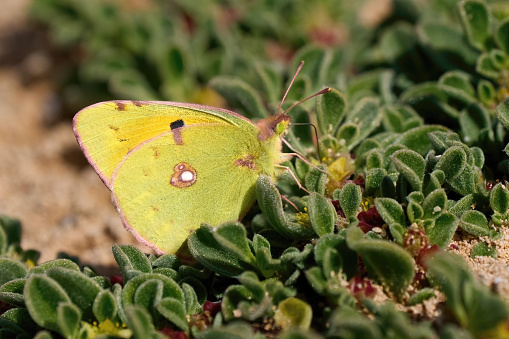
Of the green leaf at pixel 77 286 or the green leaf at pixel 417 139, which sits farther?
the green leaf at pixel 417 139

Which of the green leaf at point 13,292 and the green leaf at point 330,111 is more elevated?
the green leaf at point 330,111

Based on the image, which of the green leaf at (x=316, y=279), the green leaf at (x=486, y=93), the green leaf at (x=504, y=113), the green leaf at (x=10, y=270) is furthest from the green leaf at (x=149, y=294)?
the green leaf at (x=486, y=93)

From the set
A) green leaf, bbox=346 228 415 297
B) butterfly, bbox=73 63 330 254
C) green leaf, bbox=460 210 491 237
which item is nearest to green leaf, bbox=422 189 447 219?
green leaf, bbox=460 210 491 237

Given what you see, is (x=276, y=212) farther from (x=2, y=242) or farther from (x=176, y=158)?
(x=2, y=242)

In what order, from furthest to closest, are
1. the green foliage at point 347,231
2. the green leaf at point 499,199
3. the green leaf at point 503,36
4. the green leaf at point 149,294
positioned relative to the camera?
the green leaf at point 503,36 → the green leaf at point 499,199 → the green leaf at point 149,294 → the green foliage at point 347,231

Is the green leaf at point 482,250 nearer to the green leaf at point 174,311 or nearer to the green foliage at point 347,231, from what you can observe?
the green foliage at point 347,231

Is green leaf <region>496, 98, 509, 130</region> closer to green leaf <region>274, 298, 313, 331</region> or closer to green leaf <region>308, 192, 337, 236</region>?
green leaf <region>308, 192, 337, 236</region>
